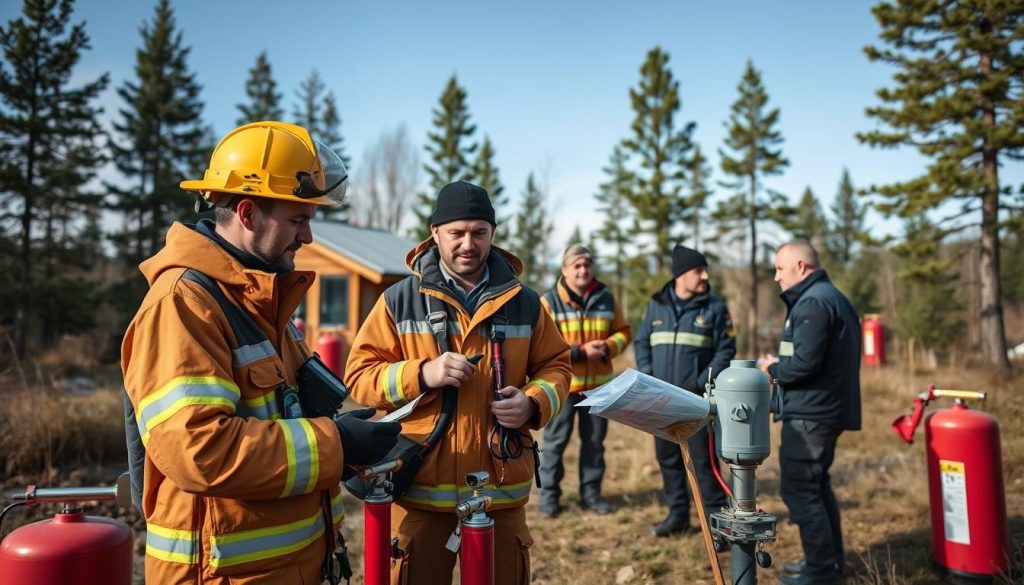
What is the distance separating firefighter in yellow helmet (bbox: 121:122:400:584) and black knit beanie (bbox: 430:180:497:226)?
63cm

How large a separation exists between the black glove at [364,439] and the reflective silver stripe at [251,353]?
11.5 inches

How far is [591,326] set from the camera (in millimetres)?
5953

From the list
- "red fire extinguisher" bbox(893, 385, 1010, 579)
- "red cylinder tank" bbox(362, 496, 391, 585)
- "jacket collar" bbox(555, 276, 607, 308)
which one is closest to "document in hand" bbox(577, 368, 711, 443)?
"red cylinder tank" bbox(362, 496, 391, 585)

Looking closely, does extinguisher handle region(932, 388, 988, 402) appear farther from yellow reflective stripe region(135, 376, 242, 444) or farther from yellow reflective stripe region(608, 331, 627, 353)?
yellow reflective stripe region(135, 376, 242, 444)

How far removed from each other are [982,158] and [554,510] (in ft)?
56.4

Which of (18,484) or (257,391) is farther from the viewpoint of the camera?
(18,484)

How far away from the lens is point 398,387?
2602mm

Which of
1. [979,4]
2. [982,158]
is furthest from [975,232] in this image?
[979,4]

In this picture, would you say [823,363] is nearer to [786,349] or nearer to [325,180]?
[786,349]

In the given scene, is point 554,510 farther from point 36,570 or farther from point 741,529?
point 36,570

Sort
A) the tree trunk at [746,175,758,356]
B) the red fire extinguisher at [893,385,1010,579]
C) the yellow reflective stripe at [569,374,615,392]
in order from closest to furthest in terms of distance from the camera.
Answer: the red fire extinguisher at [893,385,1010,579] < the yellow reflective stripe at [569,374,615,392] < the tree trunk at [746,175,758,356]

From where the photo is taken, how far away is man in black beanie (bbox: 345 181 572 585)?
8.50ft

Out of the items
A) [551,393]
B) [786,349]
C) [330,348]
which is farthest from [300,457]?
[330,348]

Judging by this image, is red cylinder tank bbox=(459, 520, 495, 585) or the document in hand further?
red cylinder tank bbox=(459, 520, 495, 585)
